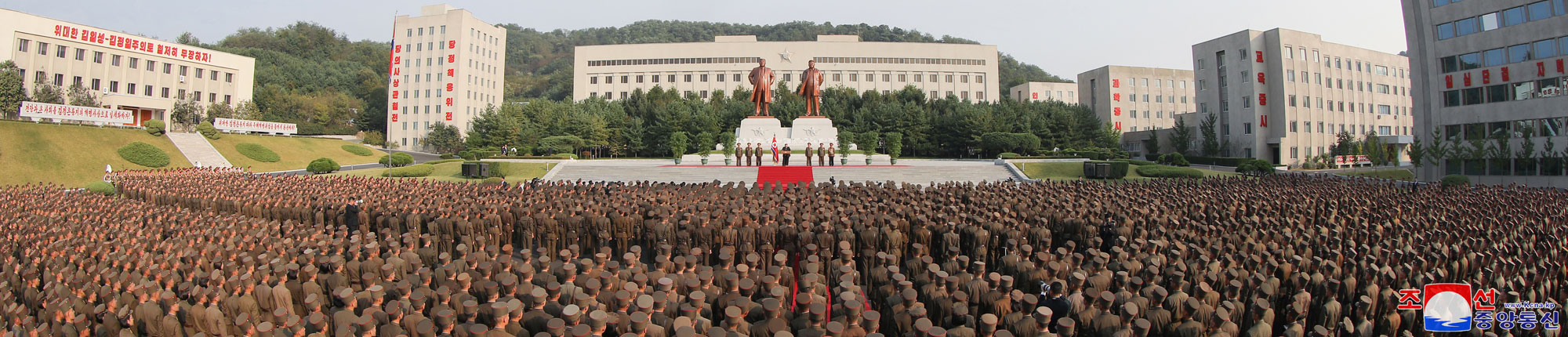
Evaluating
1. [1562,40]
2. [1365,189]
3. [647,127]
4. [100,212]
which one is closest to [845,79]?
[647,127]

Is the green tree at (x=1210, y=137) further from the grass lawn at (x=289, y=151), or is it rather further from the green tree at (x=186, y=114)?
the green tree at (x=186, y=114)

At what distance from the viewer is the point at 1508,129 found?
29.2 m

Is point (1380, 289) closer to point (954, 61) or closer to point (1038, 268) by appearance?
point (1038, 268)

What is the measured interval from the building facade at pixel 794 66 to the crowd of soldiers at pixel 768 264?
59.6m

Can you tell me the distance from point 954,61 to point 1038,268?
225ft

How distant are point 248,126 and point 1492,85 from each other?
61.8 m

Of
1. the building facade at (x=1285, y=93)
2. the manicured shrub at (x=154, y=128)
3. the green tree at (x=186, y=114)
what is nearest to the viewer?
the manicured shrub at (x=154, y=128)

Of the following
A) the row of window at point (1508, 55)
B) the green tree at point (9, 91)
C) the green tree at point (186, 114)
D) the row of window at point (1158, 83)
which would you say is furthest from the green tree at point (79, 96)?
the row of window at point (1158, 83)

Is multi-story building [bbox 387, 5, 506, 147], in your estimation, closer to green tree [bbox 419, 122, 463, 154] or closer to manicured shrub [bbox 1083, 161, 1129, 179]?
green tree [bbox 419, 122, 463, 154]

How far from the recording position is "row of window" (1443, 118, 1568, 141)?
27.7m

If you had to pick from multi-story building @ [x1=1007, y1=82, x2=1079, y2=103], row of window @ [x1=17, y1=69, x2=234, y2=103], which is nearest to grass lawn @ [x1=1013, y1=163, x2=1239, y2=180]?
multi-story building @ [x1=1007, y1=82, x2=1079, y2=103]

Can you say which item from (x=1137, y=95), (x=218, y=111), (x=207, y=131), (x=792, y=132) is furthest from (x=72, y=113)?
(x=1137, y=95)

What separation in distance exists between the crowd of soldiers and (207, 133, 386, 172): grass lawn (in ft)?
88.3

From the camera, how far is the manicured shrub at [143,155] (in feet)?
108
